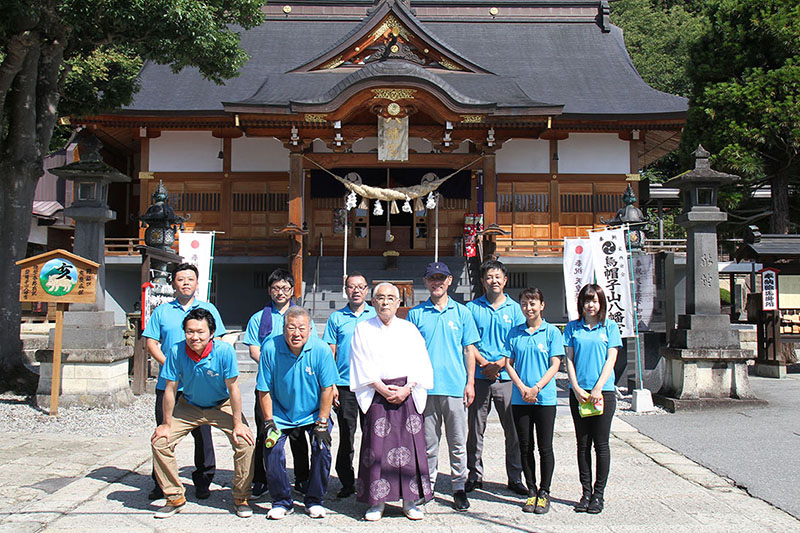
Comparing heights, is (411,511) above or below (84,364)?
below

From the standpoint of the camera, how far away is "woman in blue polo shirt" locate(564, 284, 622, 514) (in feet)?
14.0

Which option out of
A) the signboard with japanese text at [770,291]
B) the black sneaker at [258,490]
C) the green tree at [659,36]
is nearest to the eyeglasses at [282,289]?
the black sneaker at [258,490]

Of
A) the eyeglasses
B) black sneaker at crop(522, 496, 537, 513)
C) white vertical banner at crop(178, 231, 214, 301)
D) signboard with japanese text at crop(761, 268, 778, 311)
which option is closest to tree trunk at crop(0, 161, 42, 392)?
white vertical banner at crop(178, 231, 214, 301)

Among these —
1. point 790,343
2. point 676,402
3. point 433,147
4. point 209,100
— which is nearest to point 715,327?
point 676,402

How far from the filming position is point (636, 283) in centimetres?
941

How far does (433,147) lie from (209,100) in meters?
5.84

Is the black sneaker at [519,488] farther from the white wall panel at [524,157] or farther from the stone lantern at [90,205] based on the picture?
the white wall panel at [524,157]

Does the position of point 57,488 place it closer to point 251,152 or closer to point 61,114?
point 61,114

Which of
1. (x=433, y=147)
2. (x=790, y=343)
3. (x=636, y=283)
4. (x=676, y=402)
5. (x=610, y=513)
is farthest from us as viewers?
(x=433, y=147)

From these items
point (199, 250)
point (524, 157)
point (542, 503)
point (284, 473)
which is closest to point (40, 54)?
point (199, 250)

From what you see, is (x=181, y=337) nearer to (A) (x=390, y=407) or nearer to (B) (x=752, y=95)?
(A) (x=390, y=407)

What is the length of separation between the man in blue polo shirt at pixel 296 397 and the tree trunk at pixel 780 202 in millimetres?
17288

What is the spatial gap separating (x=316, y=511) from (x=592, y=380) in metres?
1.99

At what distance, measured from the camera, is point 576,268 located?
9.45 metres
